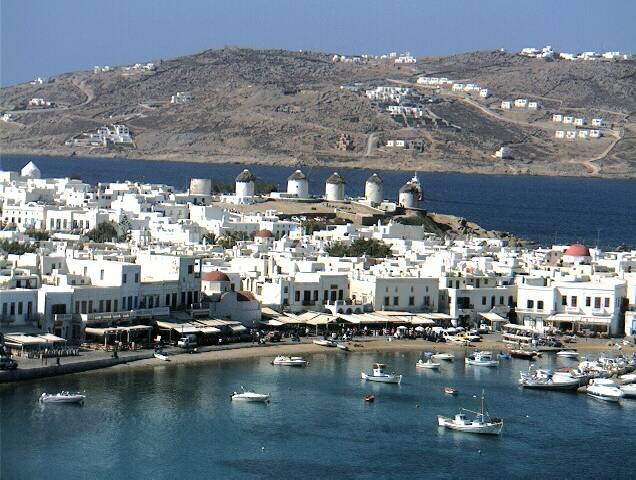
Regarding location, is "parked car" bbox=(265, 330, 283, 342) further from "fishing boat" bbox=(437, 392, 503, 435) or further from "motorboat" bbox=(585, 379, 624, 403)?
"fishing boat" bbox=(437, 392, 503, 435)

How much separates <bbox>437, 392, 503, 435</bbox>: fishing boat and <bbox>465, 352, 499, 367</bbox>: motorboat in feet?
21.8

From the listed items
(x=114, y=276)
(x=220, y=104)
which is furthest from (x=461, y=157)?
(x=114, y=276)

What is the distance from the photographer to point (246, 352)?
133ft

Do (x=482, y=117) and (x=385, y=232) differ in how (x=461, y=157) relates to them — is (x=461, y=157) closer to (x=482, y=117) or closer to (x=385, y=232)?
(x=482, y=117)

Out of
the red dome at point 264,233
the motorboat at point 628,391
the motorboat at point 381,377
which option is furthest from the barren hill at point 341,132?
the motorboat at point 628,391

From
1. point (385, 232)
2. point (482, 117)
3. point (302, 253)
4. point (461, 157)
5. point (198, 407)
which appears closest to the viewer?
point (198, 407)

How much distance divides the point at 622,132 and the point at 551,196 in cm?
5692

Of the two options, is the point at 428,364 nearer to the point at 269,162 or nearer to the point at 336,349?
the point at 336,349

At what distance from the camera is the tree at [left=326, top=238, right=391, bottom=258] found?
185ft

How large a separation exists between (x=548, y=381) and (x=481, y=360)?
2.85m

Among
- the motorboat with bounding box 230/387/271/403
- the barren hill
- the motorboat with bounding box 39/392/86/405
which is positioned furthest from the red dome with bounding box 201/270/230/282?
the barren hill

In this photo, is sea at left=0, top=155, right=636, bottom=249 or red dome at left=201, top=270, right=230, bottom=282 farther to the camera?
sea at left=0, top=155, right=636, bottom=249

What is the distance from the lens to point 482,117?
620ft

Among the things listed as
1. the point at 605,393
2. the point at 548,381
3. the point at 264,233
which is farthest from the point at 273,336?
the point at 264,233
